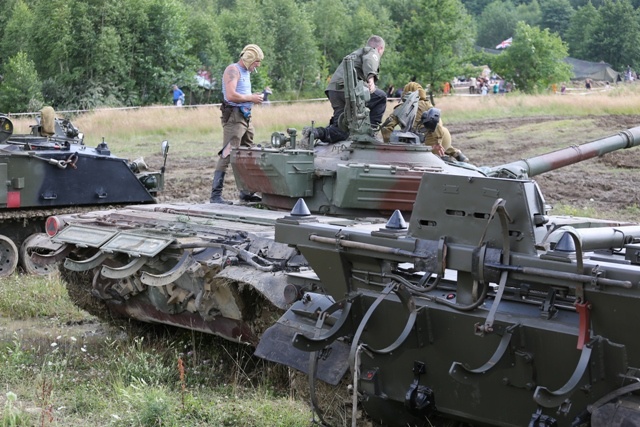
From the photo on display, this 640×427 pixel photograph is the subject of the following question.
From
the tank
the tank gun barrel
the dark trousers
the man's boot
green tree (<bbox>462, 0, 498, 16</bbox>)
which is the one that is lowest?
the tank

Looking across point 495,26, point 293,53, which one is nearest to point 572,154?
point 293,53

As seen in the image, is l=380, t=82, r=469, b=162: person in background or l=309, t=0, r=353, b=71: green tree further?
l=309, t=0, r=353, b=71: green tree

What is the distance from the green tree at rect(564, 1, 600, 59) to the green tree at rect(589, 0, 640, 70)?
42 cm

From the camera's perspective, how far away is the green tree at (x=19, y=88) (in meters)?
33.8

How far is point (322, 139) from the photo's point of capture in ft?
29.6

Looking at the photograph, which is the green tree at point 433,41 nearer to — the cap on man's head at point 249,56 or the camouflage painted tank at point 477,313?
the cap on man's head at point 249,56

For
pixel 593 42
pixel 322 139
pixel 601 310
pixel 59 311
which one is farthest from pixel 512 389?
pixel 593 42

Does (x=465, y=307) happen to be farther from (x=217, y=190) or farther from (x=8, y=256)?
(x=8, y=256)

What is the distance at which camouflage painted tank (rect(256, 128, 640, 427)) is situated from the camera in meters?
4.88

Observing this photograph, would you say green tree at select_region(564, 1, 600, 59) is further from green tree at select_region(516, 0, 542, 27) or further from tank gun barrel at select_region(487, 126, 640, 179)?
tank gun barrel at select_region(487, 126, 640, 179)

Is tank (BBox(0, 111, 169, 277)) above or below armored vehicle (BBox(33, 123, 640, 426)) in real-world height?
below

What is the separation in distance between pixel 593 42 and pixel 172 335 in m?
49.9

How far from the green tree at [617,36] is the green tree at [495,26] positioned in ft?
74.8

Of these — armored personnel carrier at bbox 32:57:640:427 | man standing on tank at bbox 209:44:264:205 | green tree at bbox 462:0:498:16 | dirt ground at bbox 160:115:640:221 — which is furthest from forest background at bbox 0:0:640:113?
green tree at bbox 462:0:498:16
